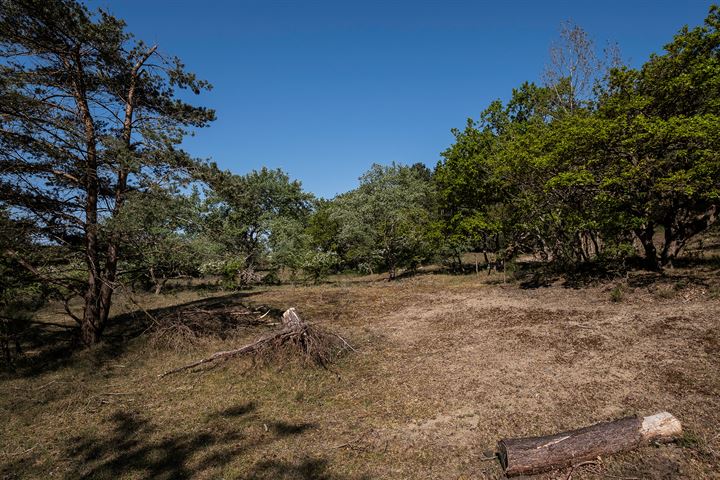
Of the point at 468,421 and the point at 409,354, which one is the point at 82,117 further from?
the point at 468,421

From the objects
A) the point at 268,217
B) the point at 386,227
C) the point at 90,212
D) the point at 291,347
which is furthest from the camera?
the point at 268,217

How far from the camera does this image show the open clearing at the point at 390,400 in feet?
15.8

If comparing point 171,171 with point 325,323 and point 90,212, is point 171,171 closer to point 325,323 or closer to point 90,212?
point 90,212

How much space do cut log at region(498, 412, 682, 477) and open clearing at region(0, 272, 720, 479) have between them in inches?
5.3

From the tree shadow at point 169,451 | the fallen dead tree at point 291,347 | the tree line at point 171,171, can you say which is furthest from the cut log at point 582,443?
the tree line at point 171,171

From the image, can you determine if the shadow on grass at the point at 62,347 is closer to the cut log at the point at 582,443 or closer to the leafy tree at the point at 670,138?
the cut log at the point at 582,443

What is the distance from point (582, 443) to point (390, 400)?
313 cm

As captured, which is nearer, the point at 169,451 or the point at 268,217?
the point at 169,451

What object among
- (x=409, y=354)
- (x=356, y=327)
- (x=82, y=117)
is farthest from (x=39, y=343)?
(x=409, y=354)

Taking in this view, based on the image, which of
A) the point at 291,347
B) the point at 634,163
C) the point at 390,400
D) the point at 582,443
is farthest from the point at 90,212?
the point at 634,163

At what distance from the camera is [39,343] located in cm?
1092

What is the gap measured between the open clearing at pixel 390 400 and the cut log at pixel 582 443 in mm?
135

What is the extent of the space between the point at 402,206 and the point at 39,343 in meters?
19.4

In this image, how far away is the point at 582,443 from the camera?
439cm
